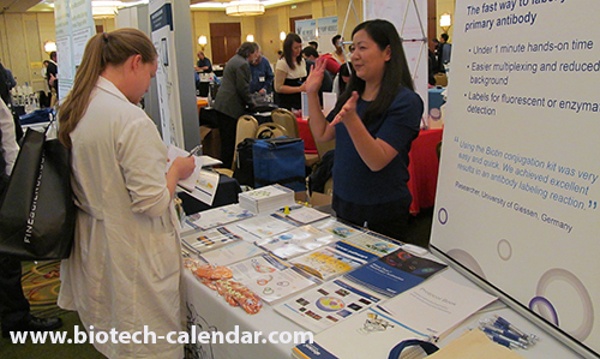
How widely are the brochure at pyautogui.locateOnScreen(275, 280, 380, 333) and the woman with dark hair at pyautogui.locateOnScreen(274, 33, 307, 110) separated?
442cm

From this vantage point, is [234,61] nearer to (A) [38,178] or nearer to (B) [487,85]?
(A) [38,178]

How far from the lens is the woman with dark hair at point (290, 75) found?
18.0 ft

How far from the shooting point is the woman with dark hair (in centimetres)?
548

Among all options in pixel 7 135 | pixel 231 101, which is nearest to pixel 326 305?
pixel 7 135

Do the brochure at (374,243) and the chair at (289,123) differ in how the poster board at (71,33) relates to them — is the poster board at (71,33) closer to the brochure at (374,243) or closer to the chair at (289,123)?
the chair at (289,123)

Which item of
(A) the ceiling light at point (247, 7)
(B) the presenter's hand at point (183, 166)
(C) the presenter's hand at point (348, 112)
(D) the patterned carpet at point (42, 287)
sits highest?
(A) the ceiling light at point (247, 7)

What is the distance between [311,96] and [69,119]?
829 millimetres

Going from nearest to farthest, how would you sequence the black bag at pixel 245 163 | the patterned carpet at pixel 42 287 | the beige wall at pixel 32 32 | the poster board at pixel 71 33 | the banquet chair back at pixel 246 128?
the patterned carpet at pixel 42 287, the poster board at pixel 71 33, the black bag at pixel 245 163, the banquet chair back at pixel 246 128, the beige wall at pixel 32 32

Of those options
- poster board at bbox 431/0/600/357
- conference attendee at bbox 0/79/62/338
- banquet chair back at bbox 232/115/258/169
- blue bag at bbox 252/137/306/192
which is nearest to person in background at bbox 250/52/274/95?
banquet chair back at bbox 232/115/258/169

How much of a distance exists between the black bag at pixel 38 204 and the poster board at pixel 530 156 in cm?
107

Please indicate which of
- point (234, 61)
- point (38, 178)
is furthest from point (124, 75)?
point (234, 61)

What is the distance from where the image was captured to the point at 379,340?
1010 mm

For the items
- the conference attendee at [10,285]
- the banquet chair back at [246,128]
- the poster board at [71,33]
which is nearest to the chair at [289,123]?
the banquet chair back at [246,128]

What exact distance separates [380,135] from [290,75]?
4.17 meters
